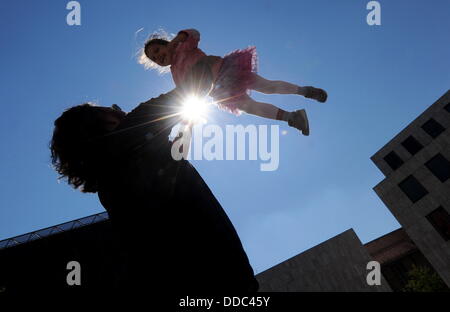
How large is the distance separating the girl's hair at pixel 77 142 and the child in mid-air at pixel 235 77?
5.76ft

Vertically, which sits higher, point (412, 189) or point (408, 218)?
point (412, 189)

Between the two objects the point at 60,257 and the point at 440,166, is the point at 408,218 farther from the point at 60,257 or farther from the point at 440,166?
the point at 60,257

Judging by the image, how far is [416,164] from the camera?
21.8 meters

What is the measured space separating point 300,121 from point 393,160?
1014 inches

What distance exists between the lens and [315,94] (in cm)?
327

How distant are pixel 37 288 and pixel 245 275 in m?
17.9

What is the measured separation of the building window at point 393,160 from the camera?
940 inches

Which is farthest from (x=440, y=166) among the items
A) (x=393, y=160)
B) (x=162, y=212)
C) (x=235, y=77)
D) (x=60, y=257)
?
(x=60, y=257)

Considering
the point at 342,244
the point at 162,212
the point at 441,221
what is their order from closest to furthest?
the point at 162,212, the point at 441,221, the point at 342,244

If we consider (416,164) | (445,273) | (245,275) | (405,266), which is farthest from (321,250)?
(245,275)

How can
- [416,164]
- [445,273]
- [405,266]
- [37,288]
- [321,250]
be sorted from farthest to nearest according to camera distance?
[405,266] → [416,164] → [321,250] → [445,273] → [37,288]

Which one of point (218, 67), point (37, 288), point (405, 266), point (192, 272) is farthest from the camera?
point (405, 266)

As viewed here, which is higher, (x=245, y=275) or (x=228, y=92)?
(x=228, y=92)
